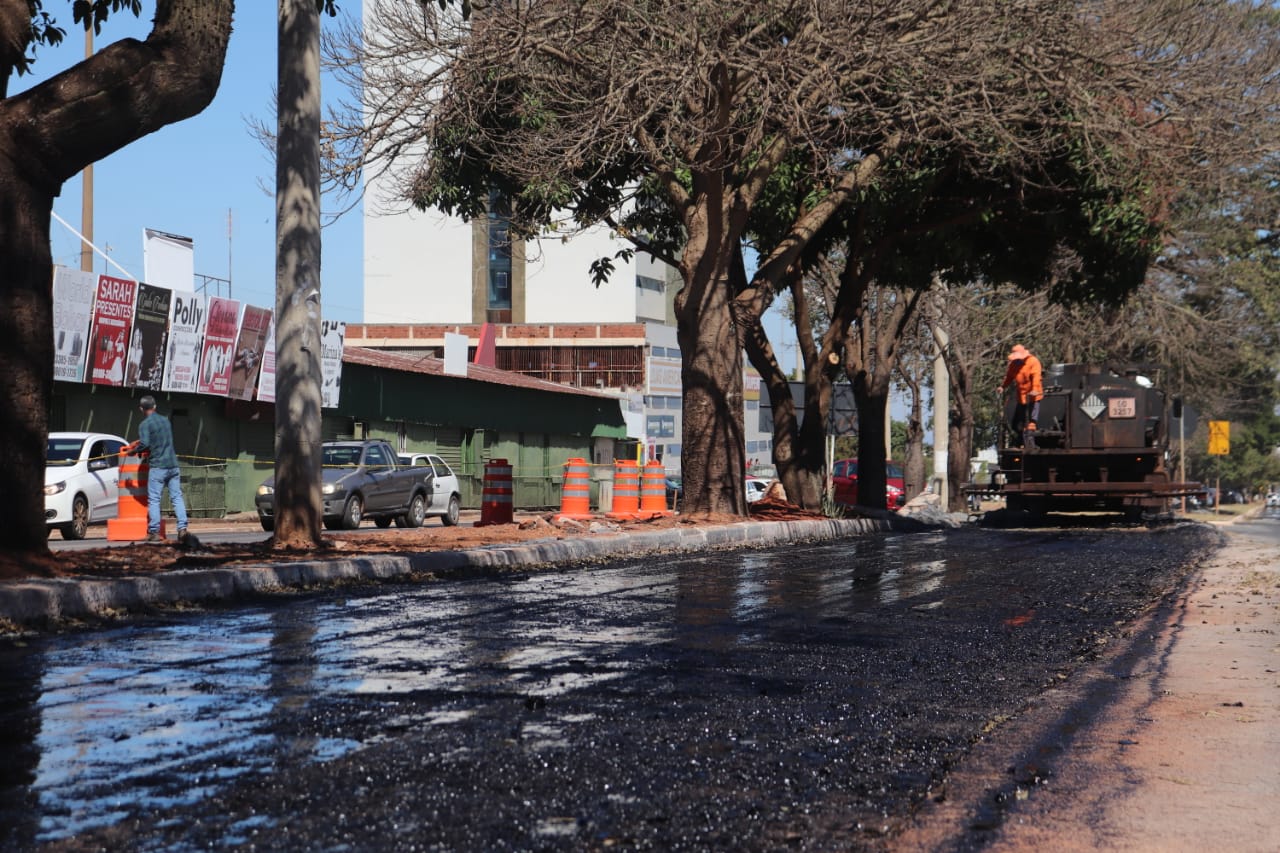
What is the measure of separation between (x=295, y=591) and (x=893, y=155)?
47.5 feet

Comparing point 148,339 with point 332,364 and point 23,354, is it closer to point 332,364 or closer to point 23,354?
point 332,364

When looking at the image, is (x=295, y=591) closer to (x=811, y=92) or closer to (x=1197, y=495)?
(x=811, y=92)

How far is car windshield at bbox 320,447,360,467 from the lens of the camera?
27.5 metres

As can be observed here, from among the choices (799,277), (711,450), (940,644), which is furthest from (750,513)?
(940,644)

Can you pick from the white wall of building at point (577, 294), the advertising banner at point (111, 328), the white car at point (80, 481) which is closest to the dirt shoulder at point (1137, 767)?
the white car at point (80, 481)

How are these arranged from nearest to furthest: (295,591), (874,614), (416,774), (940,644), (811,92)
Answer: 1. (416,774)
2. (940,644)
3. (874,614)
4. (295,591)
5. (811,92)

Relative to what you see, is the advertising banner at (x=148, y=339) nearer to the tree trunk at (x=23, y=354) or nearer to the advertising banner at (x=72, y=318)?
the advertising banner at (x=72, y=318)

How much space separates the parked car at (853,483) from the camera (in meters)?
38.2

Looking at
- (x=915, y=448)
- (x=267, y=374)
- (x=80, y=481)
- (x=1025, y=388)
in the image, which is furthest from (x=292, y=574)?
(x=915, y=448)

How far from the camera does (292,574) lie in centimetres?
1159

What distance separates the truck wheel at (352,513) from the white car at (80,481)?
4005 mm

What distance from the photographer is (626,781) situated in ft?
14.4

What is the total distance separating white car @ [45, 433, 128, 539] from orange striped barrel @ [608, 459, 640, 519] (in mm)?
7389

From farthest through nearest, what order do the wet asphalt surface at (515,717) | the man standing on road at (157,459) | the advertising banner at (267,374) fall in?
the advertising banner at (267,374), the man standing on road at (157,459), the wet asphalt surface at (515,717)
